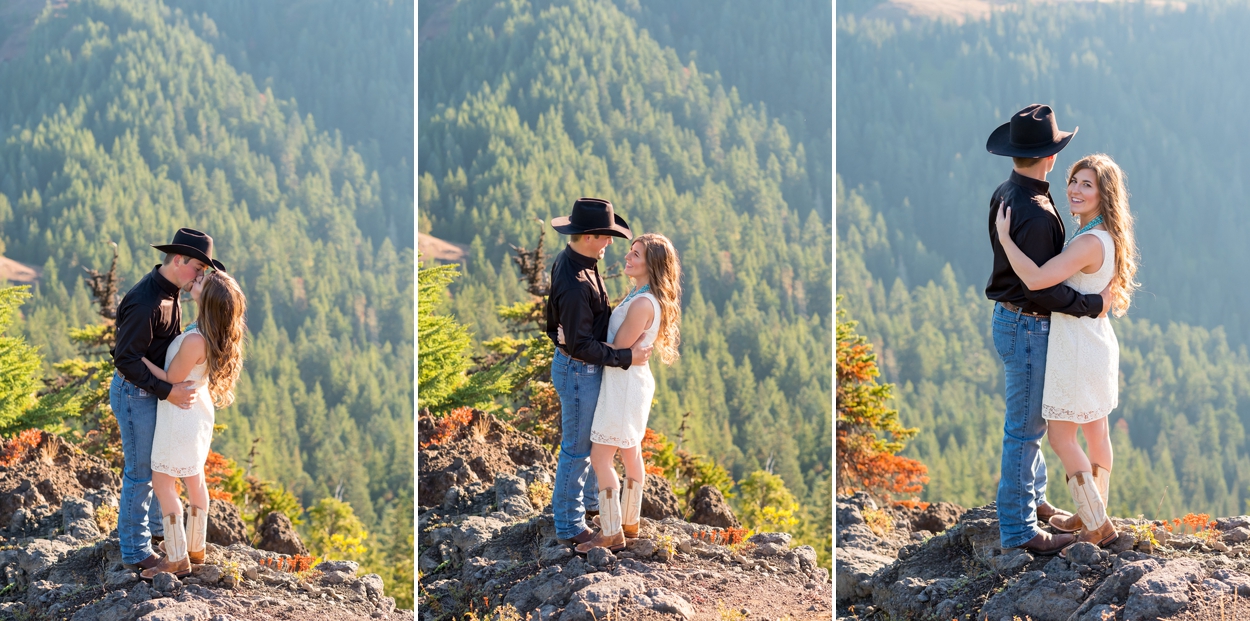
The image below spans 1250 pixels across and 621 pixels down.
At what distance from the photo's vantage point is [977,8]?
750 cm

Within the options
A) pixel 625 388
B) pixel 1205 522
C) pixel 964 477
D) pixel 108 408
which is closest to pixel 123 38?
pixel 108 408

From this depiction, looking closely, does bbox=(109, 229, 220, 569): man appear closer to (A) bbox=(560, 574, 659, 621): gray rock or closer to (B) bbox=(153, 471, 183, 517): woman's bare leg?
(B) bbox=(153, 471, 183, 517): woman's bare leg

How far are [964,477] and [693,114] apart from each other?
3.10 m

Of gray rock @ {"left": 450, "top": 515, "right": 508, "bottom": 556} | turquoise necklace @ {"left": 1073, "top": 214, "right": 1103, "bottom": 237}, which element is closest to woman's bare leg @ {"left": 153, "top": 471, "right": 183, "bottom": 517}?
gray rock @ {"left": 450, "top": 515, "right": 508, "bottom": 556}

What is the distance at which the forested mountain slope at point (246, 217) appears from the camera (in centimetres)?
751

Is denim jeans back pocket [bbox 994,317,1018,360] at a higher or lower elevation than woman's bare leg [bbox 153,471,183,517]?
higher

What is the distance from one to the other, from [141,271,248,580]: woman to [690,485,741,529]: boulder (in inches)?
111

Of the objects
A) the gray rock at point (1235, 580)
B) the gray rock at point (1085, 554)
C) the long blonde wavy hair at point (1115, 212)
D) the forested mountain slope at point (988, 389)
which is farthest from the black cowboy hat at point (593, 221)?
the gray rock at point (1235, 580)

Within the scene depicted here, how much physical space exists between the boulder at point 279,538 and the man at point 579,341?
7.34ft

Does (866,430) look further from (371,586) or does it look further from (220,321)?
(220,321)

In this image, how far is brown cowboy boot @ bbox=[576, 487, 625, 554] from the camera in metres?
5.89

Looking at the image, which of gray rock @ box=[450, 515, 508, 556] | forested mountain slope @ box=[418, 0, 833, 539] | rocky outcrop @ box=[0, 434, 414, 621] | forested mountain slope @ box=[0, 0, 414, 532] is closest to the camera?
rocky outcrop @ box=[0, 434, 414, 621]

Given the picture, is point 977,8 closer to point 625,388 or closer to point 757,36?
point 757,36

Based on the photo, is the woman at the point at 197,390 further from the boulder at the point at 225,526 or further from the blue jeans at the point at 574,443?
the blue jeans at the point at 574,443
